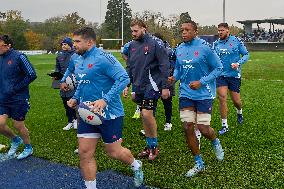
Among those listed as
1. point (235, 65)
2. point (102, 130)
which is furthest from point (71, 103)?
point (235, 65)

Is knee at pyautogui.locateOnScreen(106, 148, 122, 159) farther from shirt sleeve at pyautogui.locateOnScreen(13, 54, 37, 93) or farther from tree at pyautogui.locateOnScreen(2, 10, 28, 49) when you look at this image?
tree at pyautogui.locateOnScreen(2, 10, 28, 49)

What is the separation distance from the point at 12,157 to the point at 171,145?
2748 millimetres

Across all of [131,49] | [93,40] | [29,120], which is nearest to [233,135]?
[131,49]

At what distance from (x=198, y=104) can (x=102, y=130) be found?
1649 millimetres

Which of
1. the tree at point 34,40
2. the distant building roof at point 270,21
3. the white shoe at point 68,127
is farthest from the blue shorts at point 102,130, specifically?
the distant building roof at point 270,21

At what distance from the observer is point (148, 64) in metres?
6.66

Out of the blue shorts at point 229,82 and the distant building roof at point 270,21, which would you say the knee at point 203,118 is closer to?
the blue shorts at point 229,82

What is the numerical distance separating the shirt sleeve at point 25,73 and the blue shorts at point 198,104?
2.41 meters

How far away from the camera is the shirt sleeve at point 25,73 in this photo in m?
6.70

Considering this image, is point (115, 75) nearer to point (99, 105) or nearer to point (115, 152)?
point (99, 105)

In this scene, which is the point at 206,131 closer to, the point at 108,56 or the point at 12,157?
the point at 108,56

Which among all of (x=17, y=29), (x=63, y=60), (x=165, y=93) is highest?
(x=17, y=29)

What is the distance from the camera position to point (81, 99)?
505cm

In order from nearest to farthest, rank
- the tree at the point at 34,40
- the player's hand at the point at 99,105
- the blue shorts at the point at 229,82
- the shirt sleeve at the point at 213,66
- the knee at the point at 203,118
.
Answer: the player's hand at the point at 99,105
the shirt sleeve at the point at 213,66
the knee at the point at 203,118
the blue shorts at the point at 229,82
the tree at the point at 34,40
